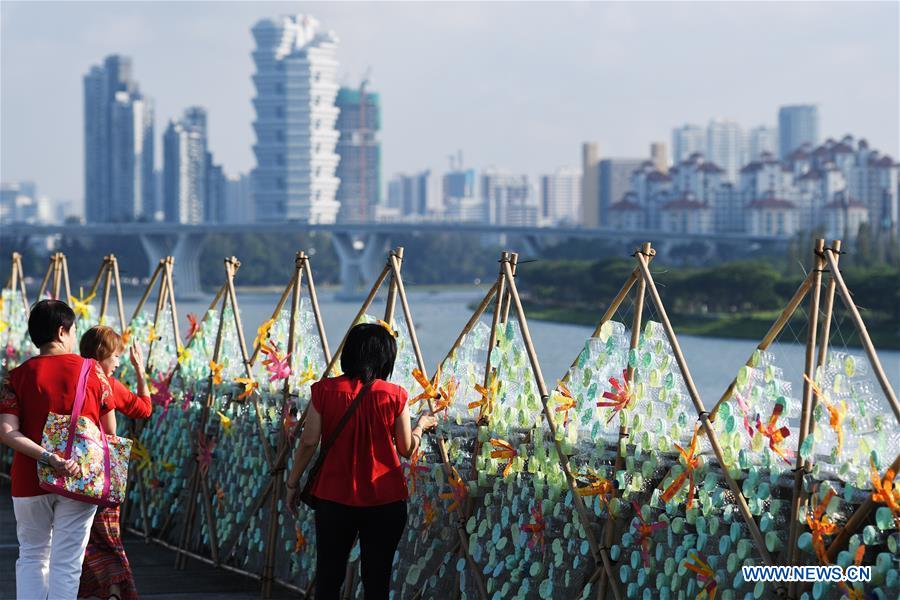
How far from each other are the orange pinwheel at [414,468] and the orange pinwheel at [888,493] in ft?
4.60

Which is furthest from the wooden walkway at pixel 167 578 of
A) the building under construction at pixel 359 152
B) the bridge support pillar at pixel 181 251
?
the building under construction at pixel 359 152

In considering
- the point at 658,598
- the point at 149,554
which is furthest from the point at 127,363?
the point at 658,598

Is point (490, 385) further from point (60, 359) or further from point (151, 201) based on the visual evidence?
point (151, 201)

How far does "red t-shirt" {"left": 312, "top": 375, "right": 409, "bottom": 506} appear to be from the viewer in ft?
9.63

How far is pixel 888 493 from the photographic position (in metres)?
2.36

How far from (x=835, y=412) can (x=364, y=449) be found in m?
0.98

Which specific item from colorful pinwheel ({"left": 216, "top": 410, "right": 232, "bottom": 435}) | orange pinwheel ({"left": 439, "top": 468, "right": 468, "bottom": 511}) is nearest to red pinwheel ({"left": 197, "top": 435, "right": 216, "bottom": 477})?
colorful pinwheel ({"left": 216, "top": 410, "right": 232, "bottom": 435})

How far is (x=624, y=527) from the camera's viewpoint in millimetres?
2992

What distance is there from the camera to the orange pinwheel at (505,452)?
131 inches

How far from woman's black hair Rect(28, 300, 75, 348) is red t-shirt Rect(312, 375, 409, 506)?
25.8 inches

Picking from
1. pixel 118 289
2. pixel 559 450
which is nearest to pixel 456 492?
pixel 559 450

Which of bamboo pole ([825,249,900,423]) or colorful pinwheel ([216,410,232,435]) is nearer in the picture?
bamboo pole ([825,249,900,423])

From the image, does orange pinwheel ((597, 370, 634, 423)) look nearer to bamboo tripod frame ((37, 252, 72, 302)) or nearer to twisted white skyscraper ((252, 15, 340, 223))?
bamboo tripod frame ((37, 252, 72, 302))

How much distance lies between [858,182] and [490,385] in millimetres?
96984
